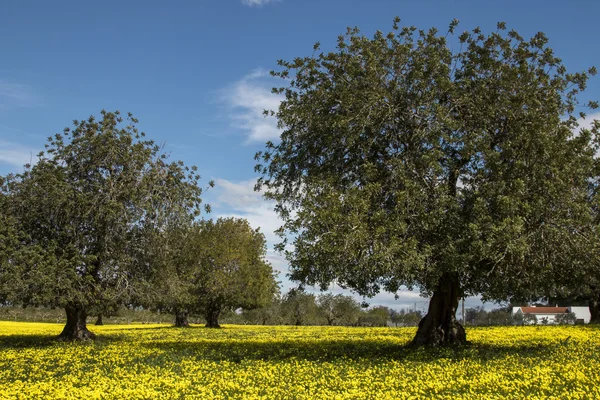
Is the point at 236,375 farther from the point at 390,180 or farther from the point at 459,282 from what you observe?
the point at 459,282

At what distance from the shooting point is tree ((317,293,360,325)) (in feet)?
330

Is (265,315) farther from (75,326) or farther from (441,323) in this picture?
(441,323)

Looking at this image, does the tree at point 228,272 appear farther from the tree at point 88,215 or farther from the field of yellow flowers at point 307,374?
the field of yellow flowers at point 307,374

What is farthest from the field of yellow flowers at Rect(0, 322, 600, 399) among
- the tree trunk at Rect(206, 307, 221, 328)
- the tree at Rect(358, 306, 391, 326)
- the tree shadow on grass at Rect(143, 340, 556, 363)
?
the tree at Rect(358, 306, 391, 326)

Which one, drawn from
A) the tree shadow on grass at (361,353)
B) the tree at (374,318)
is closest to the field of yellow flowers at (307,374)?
the tree shadow on grass at (361,353)

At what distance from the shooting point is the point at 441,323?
22.5 meters

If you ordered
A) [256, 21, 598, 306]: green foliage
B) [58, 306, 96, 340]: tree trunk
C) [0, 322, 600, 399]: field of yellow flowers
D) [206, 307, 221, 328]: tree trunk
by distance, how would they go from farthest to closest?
[206, 307, 221, 328]: tree trunk
[58, 306, 96, 340]: tree trunk
[256, 21, 598, 306]: green foliage
[0, 322, 600, 399]: field of yellow flowers

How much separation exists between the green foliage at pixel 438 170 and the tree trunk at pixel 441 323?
83 centimetres

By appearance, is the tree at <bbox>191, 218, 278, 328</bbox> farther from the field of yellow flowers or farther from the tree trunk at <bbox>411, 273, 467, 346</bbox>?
the tree trunk at <bbox>411, 273, 467, 346</bbox>

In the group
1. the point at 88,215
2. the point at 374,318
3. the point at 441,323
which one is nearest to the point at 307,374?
the point at 441,323

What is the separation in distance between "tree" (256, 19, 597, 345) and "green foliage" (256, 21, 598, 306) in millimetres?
53

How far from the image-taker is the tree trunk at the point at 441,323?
22203 millimetres

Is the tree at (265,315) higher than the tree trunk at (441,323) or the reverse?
the reverse

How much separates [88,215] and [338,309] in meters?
80.3
